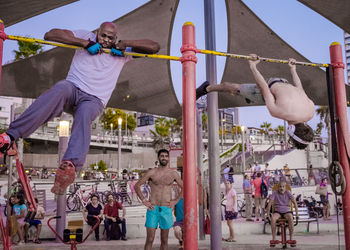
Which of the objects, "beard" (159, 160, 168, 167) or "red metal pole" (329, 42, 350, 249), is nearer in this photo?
"red metal pole" (329, 42, 350, 249)

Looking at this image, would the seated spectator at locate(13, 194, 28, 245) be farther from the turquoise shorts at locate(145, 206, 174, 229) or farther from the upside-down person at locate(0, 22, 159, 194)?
the upside-down person at locate(0, 22, 159, 194)

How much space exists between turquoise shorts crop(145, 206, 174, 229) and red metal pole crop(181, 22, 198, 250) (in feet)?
6.68

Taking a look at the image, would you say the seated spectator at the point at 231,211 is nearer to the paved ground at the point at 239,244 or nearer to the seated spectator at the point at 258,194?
the paved ground at the point at 239,244

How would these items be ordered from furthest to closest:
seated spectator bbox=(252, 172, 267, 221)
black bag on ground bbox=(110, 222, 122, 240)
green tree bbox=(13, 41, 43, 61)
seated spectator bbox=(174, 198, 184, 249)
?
1. green tree bbox=(13, 41, 43, 61)
2. seated spectator bbox=(252, 172, 267, 221)
3. black bag on ground bbox=(110, 222, 122, 240)
4. seated spectator bbox=(174, 198, 184, 249)

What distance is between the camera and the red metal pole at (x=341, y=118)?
4578 mm

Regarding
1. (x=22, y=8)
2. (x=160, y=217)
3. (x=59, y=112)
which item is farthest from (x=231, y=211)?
(x=59, y=112)

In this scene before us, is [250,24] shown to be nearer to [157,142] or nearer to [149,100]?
[149,100]

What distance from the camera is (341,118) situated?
15.6 ft

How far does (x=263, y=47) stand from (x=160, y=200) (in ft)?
16.0

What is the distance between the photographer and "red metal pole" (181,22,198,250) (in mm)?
3768

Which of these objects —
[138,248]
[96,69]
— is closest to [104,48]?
[96,69]

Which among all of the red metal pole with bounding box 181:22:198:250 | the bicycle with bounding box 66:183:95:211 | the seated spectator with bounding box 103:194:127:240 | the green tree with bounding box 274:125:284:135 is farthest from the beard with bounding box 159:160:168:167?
the green tree with bounding box 274:125:284:135

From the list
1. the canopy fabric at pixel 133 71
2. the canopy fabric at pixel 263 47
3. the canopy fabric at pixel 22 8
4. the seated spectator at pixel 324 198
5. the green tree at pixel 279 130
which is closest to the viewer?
the canopy fabric at pixel 22 8

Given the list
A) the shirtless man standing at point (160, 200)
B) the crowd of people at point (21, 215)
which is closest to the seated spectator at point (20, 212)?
the crowd of people at point (21, 215)
